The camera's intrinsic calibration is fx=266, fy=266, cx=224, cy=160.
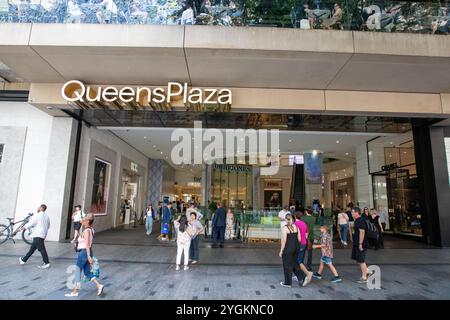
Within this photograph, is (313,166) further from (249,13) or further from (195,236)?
(195,236)

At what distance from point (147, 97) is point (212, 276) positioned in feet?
17.5

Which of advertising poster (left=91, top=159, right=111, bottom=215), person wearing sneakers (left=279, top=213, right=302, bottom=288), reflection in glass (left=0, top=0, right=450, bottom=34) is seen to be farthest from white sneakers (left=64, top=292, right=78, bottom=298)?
advertising poster (left=91, top=159, right=111, bottom=215)

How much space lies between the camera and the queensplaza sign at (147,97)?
7738 mm

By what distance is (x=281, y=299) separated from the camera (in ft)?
14.6

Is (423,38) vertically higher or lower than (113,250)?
higher

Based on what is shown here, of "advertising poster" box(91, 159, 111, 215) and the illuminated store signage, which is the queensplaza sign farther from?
the illuminated store signage

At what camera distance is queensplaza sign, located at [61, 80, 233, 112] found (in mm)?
7738

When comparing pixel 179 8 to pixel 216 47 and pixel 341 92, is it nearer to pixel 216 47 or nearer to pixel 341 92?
pixel 216 47

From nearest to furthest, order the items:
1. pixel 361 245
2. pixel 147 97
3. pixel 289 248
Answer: pixel 289 248 < pixel 361 245 < pixel 147 97

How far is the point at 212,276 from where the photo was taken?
5.73 meters

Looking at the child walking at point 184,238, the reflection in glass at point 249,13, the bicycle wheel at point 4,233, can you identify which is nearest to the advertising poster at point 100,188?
the bicycle wheel at point 4,233

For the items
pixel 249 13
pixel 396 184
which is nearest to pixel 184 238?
pixel 249 13

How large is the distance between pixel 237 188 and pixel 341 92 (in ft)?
46.9
